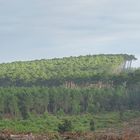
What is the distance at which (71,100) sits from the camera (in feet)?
311

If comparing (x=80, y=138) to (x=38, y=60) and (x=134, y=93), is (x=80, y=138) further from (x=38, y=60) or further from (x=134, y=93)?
(x=38, y=60)

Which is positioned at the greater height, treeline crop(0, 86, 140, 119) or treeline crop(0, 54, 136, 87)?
treeline crop(0, 54, 136, 87)

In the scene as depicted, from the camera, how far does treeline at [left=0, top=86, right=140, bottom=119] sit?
91250 mm

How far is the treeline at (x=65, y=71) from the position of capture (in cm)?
12362

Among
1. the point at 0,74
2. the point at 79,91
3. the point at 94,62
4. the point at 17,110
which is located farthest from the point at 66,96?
the point at 94,62

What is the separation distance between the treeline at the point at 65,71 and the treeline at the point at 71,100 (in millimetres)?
20782

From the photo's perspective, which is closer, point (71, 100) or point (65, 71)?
point (71, 100)

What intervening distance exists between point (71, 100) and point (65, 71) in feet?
134

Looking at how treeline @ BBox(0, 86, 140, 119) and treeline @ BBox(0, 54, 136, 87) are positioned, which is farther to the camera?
treeline @ BBox(0, 54, 136, 87)

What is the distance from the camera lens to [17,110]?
289ft

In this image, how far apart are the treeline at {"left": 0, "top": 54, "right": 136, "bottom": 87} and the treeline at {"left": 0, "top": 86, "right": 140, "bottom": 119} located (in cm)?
2078

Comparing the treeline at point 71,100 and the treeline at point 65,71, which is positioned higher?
the treeline at point 65,71

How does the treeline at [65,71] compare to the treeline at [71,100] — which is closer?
the treeline at [71,100]

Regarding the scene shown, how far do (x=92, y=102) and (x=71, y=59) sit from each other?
79.3 meters
